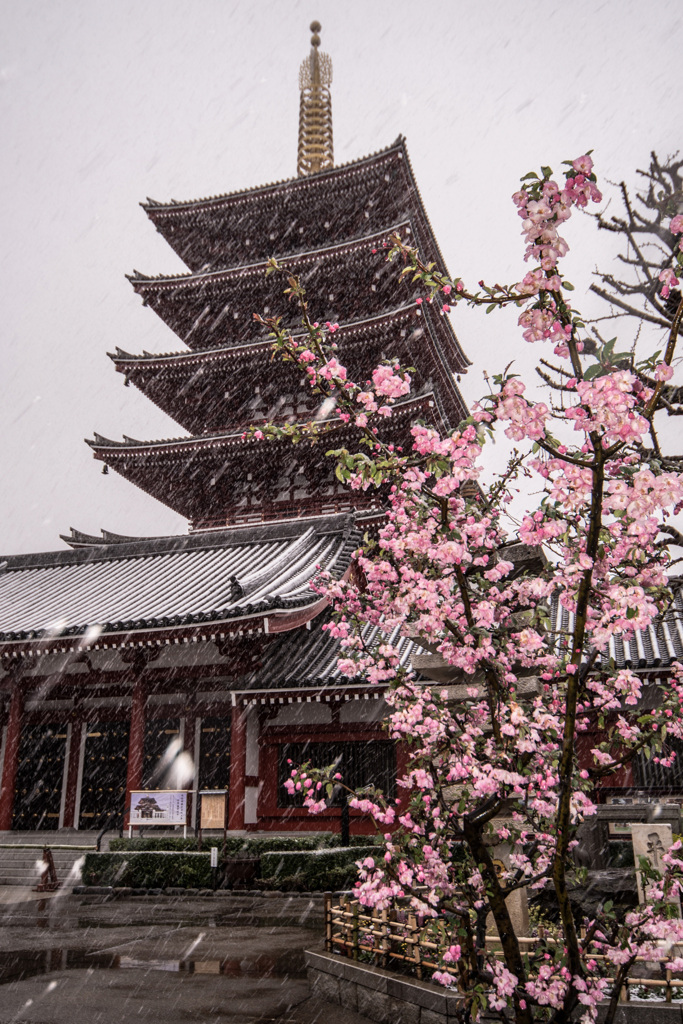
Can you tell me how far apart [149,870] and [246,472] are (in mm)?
10404

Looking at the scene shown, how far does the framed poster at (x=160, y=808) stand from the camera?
12.5 metres

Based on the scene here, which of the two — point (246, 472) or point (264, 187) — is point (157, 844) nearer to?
point (246, 472)

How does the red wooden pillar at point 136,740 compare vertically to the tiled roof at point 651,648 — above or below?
below

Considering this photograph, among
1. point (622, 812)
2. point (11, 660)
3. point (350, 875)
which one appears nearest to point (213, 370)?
point (11, 660)

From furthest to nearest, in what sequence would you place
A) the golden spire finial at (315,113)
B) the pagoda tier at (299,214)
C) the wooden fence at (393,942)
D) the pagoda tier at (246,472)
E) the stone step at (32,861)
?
the golden spire finial at (315,113), the pagoda tier at (299,214), the pagoda tier at (246,472), the stone step at (32,861), the wooden fence at (393,942)

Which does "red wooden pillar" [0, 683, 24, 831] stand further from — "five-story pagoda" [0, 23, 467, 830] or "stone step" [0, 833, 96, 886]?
"stone step" [0, 833, 96, 886]

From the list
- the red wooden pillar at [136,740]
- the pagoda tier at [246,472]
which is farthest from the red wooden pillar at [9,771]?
the pagoda tier at [246,472]

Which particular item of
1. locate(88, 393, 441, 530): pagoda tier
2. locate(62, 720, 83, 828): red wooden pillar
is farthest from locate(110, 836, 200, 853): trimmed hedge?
locate(88, 393, 441, 530): pagoda tier

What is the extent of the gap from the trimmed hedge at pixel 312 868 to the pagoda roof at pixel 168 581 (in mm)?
3726

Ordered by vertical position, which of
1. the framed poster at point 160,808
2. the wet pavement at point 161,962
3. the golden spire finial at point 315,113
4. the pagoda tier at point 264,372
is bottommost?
the wet pavement at point 161,962

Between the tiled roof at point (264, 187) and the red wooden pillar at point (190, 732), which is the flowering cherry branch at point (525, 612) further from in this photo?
Answer: the tiled roof at point (264, 187)

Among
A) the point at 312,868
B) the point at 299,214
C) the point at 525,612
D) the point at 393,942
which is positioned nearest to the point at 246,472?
the point at 299,214

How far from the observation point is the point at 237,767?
13.4 meters

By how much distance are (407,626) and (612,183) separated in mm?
4127
